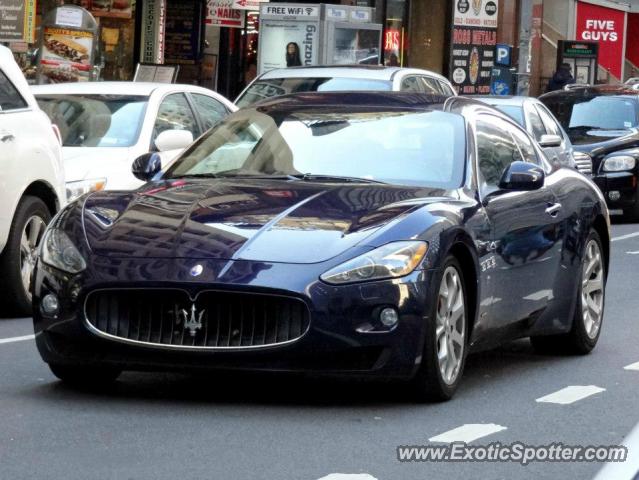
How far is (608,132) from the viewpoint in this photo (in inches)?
857

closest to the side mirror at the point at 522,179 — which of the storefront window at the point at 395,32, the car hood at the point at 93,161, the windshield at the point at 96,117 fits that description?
the car hood at the point at 93,161

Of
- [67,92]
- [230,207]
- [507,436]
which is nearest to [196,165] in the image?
[230,207]

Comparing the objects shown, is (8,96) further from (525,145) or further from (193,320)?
(193,320)

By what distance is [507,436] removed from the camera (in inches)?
267

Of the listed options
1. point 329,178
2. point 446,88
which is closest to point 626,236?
point 446,88

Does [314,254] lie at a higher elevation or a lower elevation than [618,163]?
higher

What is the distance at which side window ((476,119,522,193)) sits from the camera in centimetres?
840

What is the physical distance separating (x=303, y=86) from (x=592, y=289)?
879 cm

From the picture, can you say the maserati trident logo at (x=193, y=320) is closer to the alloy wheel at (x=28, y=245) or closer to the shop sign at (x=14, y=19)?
the alloy wheel at (x=28, y=245)

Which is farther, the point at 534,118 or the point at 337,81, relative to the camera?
the point at 534,118

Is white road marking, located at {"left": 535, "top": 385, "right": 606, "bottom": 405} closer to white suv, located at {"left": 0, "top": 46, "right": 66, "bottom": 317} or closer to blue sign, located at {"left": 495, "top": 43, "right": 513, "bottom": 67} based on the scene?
white suv, located at {"left": 0, "top": 46, "right": 66, "bottom": 317}

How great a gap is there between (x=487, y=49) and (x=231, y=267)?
107 ft

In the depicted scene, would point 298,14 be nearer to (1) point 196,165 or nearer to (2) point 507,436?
(1) point 196,165

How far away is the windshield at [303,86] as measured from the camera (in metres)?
17.5
